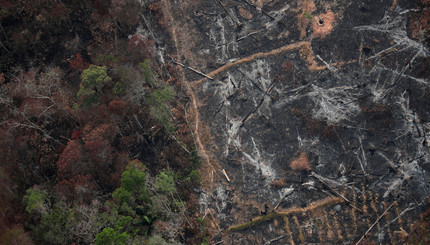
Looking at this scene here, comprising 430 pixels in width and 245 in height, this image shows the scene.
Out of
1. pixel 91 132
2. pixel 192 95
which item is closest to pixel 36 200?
pixel 91 132

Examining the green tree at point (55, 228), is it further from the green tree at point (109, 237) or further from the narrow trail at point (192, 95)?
the narrow trail at point (192, 95)

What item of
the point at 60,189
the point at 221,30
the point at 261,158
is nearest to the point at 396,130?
the point at 261,158

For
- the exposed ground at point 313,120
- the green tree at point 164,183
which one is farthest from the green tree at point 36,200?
the exposed ground at point 313,120

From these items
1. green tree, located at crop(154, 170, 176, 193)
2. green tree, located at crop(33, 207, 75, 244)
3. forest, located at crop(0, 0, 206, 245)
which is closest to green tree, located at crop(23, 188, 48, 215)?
forest, located at crop(0, 0, 206, 245)

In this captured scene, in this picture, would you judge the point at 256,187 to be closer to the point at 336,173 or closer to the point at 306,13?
the point at 336,173

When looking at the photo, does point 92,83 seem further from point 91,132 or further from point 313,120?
point 313,120

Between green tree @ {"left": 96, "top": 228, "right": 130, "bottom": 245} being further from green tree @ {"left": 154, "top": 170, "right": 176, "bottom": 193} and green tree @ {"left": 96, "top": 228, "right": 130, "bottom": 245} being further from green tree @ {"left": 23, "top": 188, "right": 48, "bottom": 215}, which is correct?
green tree @ {"left": 23, "top": 188, "right": 48, "bottom": 215}

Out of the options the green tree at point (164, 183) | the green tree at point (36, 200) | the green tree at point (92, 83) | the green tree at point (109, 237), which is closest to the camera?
the green tree at point (109, 237)
